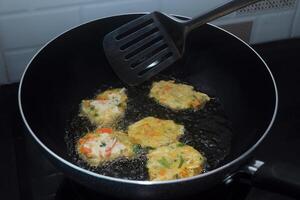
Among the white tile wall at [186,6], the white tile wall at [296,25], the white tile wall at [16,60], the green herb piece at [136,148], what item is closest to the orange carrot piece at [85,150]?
the green herb piece at [136,148]

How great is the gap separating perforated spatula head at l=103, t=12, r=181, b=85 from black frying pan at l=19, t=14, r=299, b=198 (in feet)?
0.19

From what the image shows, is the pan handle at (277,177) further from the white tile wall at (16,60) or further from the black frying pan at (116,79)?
the white tile wall at (16,60)

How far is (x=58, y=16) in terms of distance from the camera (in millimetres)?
1041

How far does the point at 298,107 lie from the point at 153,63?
0.41 meters

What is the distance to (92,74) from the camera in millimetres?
1102

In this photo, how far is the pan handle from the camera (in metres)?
0.71

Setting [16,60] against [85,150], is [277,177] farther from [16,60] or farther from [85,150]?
[16,60]

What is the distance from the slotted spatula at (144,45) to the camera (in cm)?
102

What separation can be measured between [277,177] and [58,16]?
66 centimetres

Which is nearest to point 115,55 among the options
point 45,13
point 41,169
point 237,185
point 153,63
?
point 153,63

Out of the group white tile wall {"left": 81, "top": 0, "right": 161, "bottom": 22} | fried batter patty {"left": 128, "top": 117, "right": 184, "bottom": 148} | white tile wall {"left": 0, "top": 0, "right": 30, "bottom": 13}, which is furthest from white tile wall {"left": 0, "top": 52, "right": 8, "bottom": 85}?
fried batter patty {"left": 128, "top": 117, "right": 184, "bottom": 148}

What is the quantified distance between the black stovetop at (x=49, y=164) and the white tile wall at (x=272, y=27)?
111 mm

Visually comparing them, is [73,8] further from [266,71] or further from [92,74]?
[266,71]

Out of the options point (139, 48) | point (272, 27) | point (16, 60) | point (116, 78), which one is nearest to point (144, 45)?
point (139, 48)
